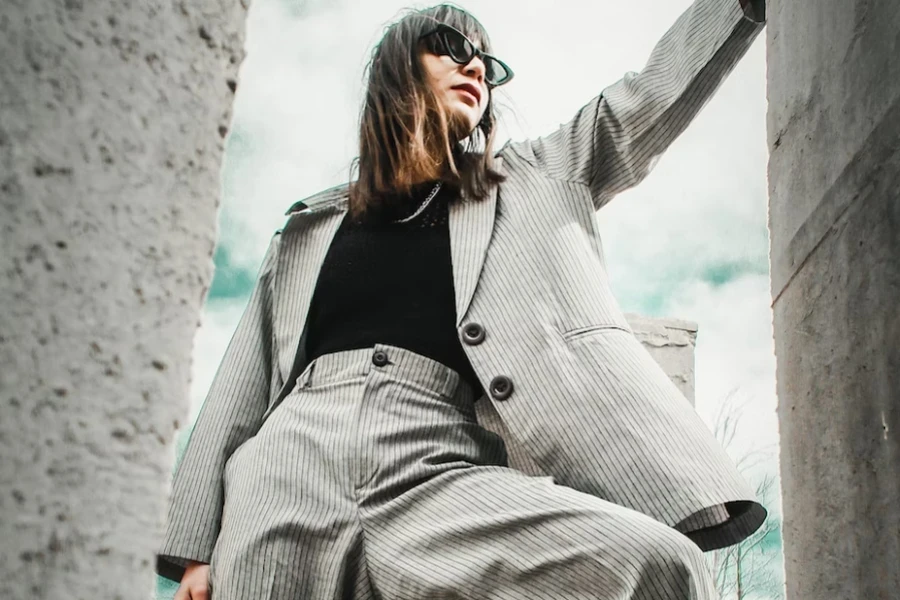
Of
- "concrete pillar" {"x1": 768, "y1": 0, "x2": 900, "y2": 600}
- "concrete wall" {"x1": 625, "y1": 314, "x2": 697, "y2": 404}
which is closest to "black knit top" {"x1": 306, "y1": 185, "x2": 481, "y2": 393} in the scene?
"concrete pillar" {"x1": 768, "y1": 0, "x2": 900, "y2": 600}

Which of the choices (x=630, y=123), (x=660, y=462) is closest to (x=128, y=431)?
(x=660, y=462)

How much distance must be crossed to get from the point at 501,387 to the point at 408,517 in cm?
27

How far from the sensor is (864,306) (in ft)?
4.15

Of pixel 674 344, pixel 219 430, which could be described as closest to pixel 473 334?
pixel 219 430

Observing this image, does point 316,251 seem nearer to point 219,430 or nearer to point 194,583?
point 219,430

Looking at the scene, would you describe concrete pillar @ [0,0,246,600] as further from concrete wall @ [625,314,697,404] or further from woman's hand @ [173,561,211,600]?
concrete wall @ [625,314,697,404]

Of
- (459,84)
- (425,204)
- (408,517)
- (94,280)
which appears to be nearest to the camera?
(94,280)

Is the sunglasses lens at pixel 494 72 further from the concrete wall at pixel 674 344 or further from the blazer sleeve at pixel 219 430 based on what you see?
the concrete wall at pixel 674 344

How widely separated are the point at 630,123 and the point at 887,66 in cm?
53

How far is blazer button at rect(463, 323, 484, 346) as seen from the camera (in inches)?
59.7

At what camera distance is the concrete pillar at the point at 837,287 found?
119 cm

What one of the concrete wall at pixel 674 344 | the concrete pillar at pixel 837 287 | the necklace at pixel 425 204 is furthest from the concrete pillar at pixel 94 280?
the concrete wall at pixel 674 344

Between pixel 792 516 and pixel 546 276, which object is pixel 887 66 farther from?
pixel 792 516

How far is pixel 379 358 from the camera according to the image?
4.90 ft
